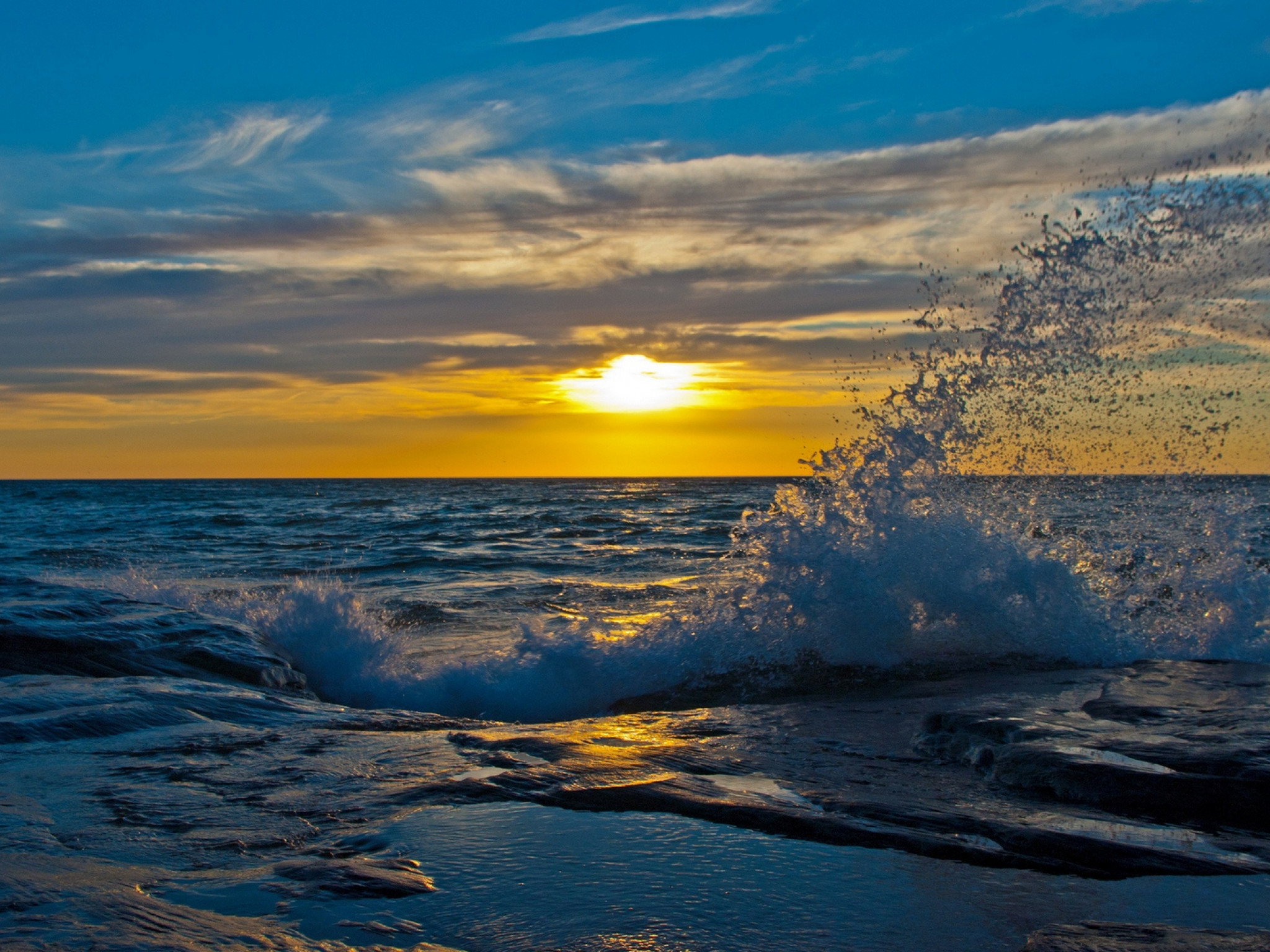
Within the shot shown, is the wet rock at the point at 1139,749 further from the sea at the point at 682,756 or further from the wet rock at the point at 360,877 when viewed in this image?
the wet rock at the point at 360,877

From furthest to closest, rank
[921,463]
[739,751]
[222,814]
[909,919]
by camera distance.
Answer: [921,463], [739,751], [222,814], [909,919]

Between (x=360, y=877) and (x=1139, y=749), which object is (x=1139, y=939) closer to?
(x=1139, y=749)

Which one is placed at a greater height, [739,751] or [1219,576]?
[1219,576]

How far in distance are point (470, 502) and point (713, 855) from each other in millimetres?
48877

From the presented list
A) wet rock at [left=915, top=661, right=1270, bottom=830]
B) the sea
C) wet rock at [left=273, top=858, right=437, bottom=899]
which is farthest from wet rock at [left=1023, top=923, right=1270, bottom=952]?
wet rock at [left=273, top=858, right=437, bottom=899]

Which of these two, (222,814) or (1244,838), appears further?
(222,814)

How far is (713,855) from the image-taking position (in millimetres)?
2762

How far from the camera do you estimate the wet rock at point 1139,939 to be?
2.09 meters

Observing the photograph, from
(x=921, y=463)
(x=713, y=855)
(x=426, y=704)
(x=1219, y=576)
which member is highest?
(x=921, y=463)

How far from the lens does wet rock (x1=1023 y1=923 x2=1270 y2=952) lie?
2.09 m

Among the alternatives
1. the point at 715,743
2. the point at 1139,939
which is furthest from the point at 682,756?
the point at 1139,939

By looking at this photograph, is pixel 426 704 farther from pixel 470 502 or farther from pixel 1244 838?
pixel 470 502

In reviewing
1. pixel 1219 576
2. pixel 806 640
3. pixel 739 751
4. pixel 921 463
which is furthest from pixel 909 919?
pixel 1219 576

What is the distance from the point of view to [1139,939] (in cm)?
215
